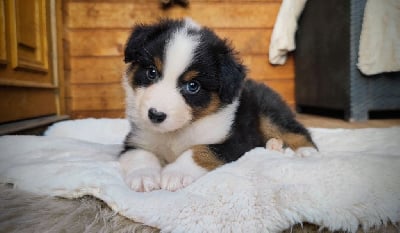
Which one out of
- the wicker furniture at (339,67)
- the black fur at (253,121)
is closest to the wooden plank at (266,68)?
the wicker furniture at (339,67)

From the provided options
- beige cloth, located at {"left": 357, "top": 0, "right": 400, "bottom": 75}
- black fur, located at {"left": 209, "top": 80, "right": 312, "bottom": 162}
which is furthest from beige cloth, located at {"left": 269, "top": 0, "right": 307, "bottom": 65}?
black fur, located at {"left": 209, "top": 80, "right": 312, "bottom": 162}

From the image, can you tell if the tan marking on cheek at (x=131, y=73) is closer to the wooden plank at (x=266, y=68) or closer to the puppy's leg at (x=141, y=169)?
the puppy's leg at (x=141, y=169)

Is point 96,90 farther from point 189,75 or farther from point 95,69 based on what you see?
point 189,75

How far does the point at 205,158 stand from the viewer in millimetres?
1445

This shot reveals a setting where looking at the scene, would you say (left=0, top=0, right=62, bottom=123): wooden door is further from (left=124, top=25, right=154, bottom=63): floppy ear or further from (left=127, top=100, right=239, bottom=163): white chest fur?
(left=127, top=100, right=239, bottom=163): white chest fur

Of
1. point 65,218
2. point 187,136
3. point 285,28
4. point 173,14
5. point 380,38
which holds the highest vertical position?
point 173,14

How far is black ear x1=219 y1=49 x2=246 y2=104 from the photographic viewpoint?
1562 millimetres

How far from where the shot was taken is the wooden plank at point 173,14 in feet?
13.0

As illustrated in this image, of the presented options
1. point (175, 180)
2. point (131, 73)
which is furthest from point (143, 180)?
point (131, 73)

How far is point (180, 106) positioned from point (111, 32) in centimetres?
293

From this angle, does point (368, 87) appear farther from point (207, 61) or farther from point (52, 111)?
point (52, 111)

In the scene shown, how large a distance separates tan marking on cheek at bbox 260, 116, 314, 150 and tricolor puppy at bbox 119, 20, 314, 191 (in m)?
0.18

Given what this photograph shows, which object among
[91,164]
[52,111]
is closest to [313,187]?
[91,164]

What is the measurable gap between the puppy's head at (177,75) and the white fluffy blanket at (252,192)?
0.91ft
